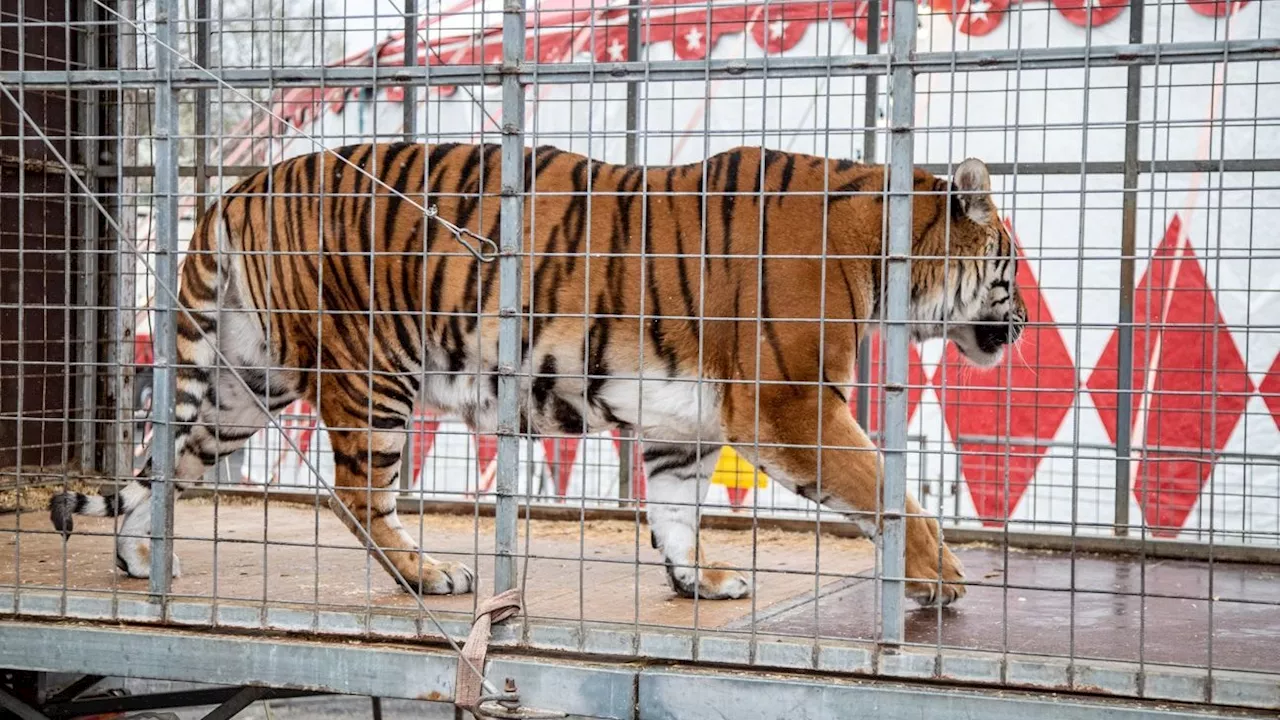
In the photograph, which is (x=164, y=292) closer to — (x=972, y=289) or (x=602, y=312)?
(x=602, y=312)

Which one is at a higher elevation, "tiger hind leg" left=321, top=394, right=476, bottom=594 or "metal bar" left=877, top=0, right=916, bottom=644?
"metal bar" left=877, top=0, right=916, bottom=644

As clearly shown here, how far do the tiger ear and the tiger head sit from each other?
116 mm

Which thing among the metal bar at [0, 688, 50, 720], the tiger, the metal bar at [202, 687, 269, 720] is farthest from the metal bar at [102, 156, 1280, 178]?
the metal bar at [202, 687, 269, 720]

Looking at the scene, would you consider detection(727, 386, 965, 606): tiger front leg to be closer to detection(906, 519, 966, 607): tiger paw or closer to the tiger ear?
detection(906, 519, 966, 607): tiger paw

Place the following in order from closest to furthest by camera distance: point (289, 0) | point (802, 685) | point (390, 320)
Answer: point (802, 685) → point (390, 320) → point (289, 0)

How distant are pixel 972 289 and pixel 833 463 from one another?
2.61 ft

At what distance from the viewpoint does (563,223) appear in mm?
3941

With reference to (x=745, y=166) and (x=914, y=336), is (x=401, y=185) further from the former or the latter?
(x=914, y=336)

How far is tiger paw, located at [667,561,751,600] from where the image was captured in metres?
3.91

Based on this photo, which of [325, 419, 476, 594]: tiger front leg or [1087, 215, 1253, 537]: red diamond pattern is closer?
[325, 419, 476, 594]: tiger front leg

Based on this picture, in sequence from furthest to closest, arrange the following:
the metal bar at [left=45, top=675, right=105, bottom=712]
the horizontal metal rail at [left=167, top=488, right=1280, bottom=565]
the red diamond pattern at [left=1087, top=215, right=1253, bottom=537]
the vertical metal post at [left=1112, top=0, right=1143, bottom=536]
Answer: the red diamond pattern at [left=1087, top=215, right=1253, bottom=537] → the vertical metal post at [left=1112, top=0, right=1143, bottom=536] → the horizontal metal rail at [left=167, top=488, right=1280, bottom=565] → the metal bar at [left=45, top=675, right=105, bottom=712]

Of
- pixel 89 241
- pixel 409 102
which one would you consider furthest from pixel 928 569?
pixel 89 241

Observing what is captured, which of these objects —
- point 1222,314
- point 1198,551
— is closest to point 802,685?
point 1198,551

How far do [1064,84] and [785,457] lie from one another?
3.45 meters
